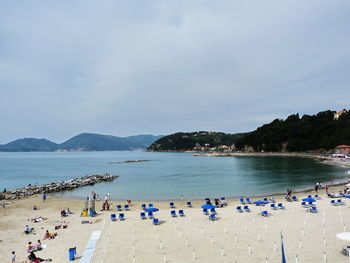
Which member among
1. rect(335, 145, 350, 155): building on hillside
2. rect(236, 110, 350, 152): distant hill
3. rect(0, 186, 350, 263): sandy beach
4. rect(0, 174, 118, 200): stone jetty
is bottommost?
rect(0, 174, 118, 200): stone jetty

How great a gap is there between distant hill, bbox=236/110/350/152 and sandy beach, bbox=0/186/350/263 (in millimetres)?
121752

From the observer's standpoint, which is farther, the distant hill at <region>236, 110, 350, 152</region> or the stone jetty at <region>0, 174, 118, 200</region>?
the distant hill at <region>236, 110, 350, 152</region>

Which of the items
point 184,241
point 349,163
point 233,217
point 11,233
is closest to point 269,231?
point 233,217

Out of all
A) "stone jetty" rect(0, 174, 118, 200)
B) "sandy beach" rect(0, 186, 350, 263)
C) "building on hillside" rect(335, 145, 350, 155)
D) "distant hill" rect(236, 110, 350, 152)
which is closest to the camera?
"sandy beach" rect(0, 186, 350, 263)

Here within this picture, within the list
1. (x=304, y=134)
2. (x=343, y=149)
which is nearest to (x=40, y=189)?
(x=343, y=149)

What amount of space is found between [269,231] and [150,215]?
30.9 feet

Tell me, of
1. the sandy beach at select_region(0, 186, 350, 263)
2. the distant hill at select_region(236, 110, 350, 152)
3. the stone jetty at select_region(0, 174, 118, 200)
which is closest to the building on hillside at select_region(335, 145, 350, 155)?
the distant hill at select_region(236, 110, 350, 152)

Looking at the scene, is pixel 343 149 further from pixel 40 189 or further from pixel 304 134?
pixel 40 189

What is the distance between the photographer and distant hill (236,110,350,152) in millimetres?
129125

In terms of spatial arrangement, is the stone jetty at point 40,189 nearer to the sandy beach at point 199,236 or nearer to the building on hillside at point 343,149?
the sandy beach at point 199,236

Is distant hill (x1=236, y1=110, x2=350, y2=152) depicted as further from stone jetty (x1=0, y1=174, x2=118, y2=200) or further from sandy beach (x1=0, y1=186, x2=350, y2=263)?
sandy beach (x1=0, y1=186, x2=350, y2=263)

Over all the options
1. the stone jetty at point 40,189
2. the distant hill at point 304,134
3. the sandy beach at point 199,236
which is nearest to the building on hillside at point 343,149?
the distant hill at point 304,134

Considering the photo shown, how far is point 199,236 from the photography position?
54.1ft

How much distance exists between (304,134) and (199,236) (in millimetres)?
148205
